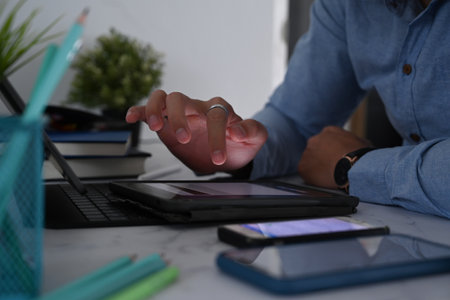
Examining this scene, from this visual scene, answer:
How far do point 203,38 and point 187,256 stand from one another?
1.80 meters

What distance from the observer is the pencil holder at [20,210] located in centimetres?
25

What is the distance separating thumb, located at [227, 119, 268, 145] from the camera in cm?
67

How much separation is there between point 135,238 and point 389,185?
0.36 m

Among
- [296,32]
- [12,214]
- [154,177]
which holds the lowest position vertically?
[154,177]

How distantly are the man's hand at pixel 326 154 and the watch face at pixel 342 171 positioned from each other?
5 cm

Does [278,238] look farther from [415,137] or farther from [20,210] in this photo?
[415,137]

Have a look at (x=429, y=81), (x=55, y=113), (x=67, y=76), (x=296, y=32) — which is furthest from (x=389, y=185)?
(x=296, y=32)

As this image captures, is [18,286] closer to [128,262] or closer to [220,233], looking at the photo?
[128,262]

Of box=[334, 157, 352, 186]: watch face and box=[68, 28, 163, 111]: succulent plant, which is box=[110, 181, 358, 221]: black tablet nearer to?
box=[334, 157, 352, 186]: watch face

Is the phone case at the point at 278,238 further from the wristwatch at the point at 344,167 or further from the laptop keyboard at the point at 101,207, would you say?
the wristwatch at the point at 344,167

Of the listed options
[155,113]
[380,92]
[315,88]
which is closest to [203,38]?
[315,88]

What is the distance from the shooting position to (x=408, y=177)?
0.61 meters

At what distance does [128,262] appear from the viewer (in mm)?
294

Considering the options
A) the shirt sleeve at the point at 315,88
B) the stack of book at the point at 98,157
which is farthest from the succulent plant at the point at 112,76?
the stack of book at the point at 98,157
